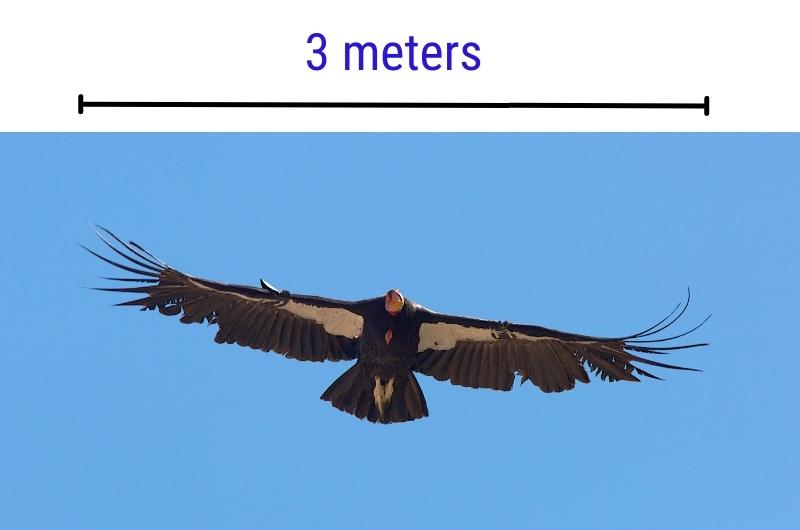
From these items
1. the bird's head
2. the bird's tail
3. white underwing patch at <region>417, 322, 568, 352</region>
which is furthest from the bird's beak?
the bird's tail

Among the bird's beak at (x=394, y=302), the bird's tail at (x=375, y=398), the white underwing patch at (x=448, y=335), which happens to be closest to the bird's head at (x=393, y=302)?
the bird's beak at (x=394, y=302)

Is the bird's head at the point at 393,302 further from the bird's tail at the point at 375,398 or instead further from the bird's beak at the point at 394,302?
the bird's tail at the point at 375,398

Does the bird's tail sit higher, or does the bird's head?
the bird's head

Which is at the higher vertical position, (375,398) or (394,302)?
(394,302)

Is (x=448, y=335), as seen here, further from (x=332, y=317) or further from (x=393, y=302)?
(x=332, y=317)

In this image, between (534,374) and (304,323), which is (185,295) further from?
(534,374)

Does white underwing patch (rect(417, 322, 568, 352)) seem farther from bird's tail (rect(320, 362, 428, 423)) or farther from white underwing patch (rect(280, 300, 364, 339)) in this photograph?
white underwing patch (rect(280, 300, 364, 339))

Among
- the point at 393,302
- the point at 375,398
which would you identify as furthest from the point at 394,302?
the point at 375,398
